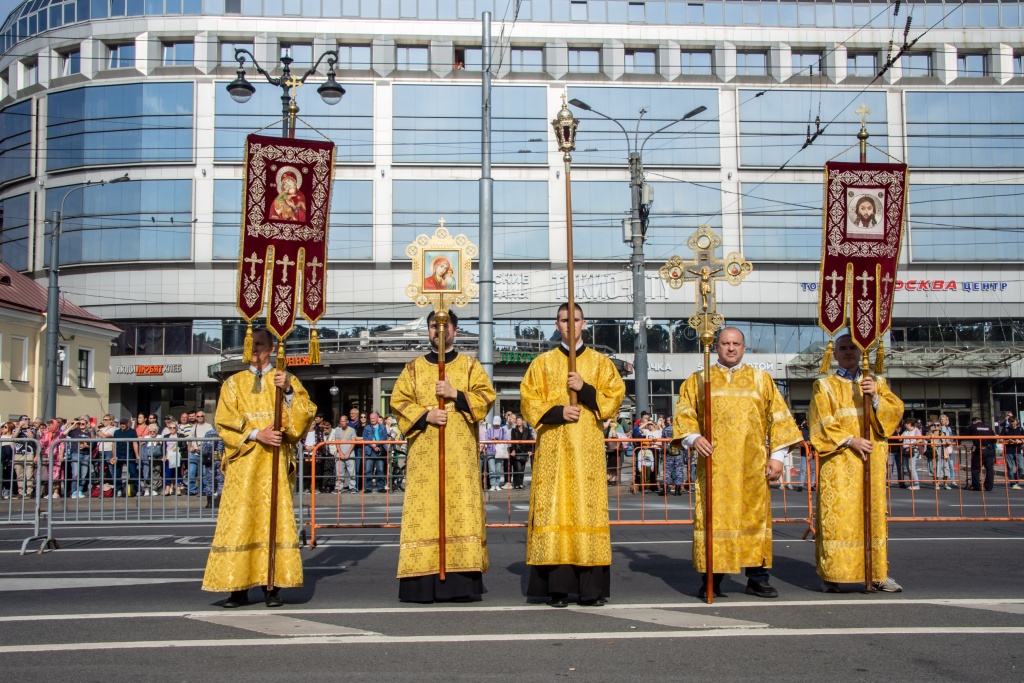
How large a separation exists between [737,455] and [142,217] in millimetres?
43869

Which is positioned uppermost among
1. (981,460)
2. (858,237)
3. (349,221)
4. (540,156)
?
(540,156)

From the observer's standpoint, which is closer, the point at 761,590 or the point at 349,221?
the point at 761,590

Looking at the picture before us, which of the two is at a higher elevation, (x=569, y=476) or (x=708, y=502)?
(x=569, y=476)

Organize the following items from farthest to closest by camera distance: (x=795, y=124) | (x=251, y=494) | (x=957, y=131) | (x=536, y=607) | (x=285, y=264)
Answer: (x=957, y=131), (x=795, y=124), (x=285, y=264), (x=251, y=494), (x=536, y=607)

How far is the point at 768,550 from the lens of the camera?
7621 millimetres

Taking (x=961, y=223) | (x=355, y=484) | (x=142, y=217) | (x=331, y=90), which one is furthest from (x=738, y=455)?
(x=961, y=223)

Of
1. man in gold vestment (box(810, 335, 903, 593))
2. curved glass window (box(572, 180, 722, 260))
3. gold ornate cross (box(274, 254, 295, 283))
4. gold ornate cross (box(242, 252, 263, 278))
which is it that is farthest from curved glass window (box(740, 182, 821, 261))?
gold ornate cross (box(242, 252, 263, 278))

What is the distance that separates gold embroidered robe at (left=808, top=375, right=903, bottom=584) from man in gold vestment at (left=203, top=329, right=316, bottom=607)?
4048 mm

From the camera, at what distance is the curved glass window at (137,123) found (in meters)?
46.8

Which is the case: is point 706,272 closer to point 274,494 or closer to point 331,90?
point 274,494

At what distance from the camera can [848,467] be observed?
8047 millimetres

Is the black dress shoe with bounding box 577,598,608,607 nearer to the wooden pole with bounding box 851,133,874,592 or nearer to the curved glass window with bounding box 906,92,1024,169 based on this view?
the wooden pole with bounding box 851,133,874,592

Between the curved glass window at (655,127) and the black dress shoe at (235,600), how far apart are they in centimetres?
4183

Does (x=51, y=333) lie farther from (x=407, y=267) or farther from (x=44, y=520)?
(x=407, y=267)
